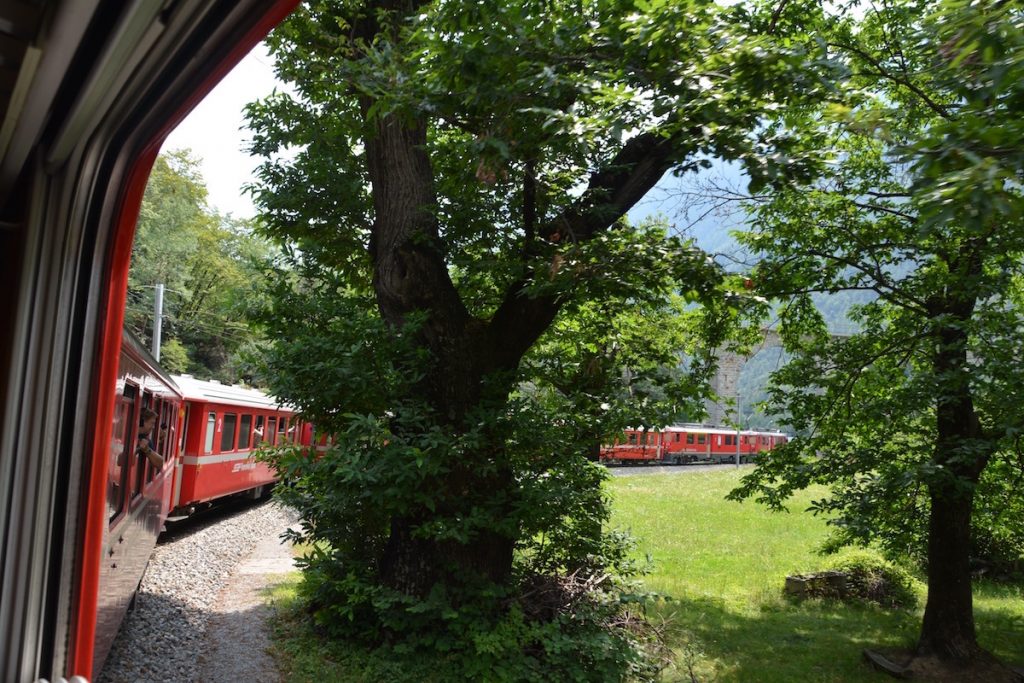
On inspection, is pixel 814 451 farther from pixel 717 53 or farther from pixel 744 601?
pixel 717 53

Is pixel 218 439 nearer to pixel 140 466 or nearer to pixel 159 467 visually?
pixel 159 467

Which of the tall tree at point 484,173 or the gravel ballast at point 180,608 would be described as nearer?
the tall tree at point 484,173

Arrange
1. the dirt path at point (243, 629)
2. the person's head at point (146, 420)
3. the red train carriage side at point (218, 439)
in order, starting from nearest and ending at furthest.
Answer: the person's head at point (146, 420) → the dirt path at point (243, 629) → the red train carriage side at point (218, 439)

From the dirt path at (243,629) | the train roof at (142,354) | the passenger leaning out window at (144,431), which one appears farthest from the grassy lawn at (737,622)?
the train roof at (142,354)

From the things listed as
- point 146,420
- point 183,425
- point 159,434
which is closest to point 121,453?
point 146,420

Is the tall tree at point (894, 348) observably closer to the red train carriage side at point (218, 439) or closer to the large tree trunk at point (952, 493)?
the large tree trunk at point (952, 493)

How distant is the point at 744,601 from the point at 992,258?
7.34 metres

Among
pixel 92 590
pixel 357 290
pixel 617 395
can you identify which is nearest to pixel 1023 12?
pixel 92 590

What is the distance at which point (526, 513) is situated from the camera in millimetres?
7562

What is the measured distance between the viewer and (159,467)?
8.92m

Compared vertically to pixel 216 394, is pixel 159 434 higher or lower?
lower

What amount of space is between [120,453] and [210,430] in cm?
816

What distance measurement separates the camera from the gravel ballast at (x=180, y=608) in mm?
6898

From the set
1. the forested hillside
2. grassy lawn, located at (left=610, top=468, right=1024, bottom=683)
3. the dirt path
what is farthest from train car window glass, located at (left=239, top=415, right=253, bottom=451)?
the forested hillside
